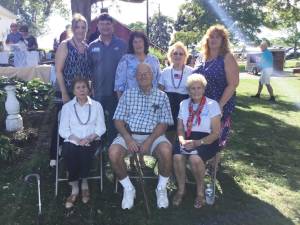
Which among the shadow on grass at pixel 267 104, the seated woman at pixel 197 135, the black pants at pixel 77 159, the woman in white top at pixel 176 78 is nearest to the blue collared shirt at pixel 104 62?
the woman in white top at pixel 176 78

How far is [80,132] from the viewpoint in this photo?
15.5 ft

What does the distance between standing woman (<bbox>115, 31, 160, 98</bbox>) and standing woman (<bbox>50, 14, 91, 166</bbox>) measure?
0.40 meters

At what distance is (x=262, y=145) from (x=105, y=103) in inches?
128

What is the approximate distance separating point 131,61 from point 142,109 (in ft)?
2.08

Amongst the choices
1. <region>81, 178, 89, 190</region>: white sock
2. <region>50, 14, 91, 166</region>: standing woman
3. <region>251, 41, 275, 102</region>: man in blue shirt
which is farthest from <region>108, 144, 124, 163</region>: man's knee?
<region>251, 41, 275, 102</region>: man in blue shirt

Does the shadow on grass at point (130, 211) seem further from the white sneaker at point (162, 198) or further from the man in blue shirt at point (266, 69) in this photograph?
the man in blue shirt at point (266, 69)

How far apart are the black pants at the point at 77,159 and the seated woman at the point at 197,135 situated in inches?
36.9

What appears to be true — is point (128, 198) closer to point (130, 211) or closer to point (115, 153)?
point (130, 211)

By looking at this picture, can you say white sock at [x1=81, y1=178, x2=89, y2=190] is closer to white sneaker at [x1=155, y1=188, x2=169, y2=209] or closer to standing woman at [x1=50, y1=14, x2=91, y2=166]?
white sneaker at [x1=155, y1=188, x2=169, y2=209]

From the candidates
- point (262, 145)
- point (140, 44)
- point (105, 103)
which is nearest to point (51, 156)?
point (105, 103)

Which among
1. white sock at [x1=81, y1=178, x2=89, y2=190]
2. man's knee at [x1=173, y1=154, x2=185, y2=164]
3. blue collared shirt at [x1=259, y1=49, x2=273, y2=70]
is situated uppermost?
blue collared shirt at [x1=259, y1=49, x2=273, y2=70]

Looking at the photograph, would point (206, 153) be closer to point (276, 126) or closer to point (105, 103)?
point (105, 103)

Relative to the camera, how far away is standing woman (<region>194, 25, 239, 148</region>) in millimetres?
4883

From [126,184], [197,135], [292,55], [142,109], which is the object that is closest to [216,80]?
[197,135]
